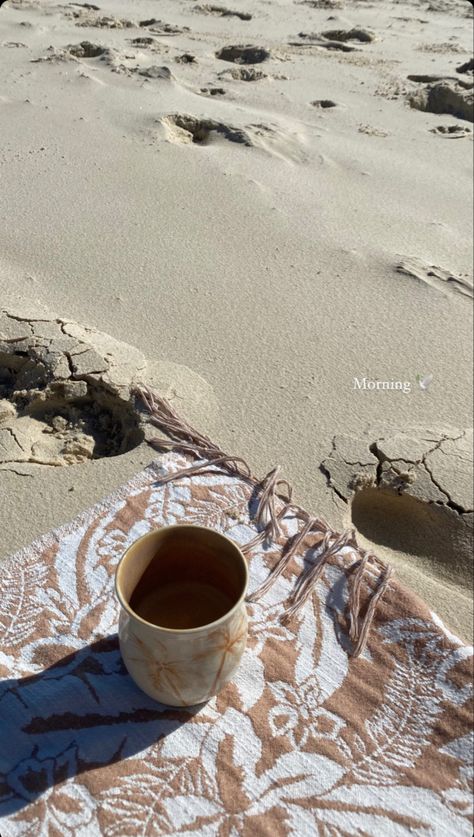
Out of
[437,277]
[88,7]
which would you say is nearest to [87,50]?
[88,7]

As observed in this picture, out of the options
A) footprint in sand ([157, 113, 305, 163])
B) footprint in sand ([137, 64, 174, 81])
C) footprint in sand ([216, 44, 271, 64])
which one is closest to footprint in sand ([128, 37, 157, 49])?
footprint in sand ([216, 44, 271, 64])

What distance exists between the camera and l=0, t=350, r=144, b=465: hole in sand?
1691 millimetres

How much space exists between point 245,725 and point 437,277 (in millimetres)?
2070

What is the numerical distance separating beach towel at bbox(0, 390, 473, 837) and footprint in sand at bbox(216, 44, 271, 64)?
14.5ft

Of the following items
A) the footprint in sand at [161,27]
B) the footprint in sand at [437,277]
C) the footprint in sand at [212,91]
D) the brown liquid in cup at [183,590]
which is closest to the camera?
the brown liquid in cup at [183,590]

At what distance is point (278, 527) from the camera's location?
4.80ft

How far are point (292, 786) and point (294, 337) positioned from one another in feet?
4.87

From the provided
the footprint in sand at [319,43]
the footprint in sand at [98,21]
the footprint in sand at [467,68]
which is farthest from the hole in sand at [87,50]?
the footprint in sand at [467,68]

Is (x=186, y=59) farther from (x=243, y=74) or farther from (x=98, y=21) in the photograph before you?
(x=98, y=21)

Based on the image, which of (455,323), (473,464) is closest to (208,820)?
(473,464)

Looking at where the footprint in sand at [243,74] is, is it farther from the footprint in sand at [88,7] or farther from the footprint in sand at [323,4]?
the footprint in sand at [323,4]

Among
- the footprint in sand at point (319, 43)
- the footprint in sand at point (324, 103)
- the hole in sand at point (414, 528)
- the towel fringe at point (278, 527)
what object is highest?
the footprint in sand at point (319, 43)

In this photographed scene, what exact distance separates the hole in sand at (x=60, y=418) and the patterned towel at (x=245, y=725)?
371 mm

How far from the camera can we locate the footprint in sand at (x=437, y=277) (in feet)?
8.59
